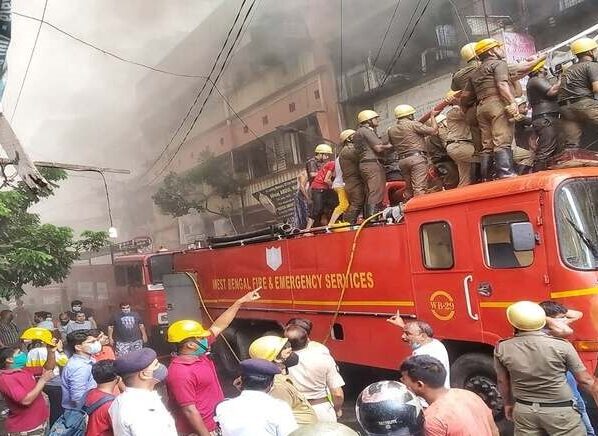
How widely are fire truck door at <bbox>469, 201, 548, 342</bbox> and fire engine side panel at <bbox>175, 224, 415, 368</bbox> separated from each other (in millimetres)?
802

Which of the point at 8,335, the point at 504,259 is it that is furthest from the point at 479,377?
the point at 8,335

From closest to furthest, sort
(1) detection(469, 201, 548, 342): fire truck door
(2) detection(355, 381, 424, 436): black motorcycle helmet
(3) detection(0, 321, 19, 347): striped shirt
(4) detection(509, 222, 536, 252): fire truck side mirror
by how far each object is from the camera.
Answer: (2) detection(355, 381, 424, 436): black motorcycle helmet < (4) detection(509, 222, 536, 252): fire truck side mirror < (1) detection(469, 201, 548, 342): fire truck door < (3) detection(0, 321, 19, 347): striped shirt

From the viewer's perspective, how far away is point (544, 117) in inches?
221

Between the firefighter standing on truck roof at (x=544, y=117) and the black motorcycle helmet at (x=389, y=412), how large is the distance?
4.43 m

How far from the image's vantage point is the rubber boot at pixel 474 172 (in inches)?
235

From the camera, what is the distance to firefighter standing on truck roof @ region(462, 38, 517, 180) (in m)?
5.46

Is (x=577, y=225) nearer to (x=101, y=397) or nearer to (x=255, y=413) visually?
(x=255, y=413)

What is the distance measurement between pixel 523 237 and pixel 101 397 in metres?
3.22

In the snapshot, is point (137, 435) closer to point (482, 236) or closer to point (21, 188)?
point (482, 236)

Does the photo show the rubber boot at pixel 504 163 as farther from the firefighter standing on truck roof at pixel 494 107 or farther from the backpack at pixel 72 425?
the backpack at pixel 72 425

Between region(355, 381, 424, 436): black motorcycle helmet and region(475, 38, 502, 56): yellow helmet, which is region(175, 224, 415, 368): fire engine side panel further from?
region(355, 381, 424, 436): black motorcycle helmet

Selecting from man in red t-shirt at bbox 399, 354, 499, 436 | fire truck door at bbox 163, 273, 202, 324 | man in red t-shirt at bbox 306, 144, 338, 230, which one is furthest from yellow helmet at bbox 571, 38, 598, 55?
fire truck door at bbox 163, 273, 202, 324

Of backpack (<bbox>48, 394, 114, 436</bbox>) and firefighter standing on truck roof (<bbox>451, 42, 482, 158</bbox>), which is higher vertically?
firefighter standing on truck roof (<bbox>451, 42, 482, 158</bbox>)

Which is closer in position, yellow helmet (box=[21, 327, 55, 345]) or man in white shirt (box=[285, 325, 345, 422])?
man in white shirt (box=[285, 325, 345, 422])
